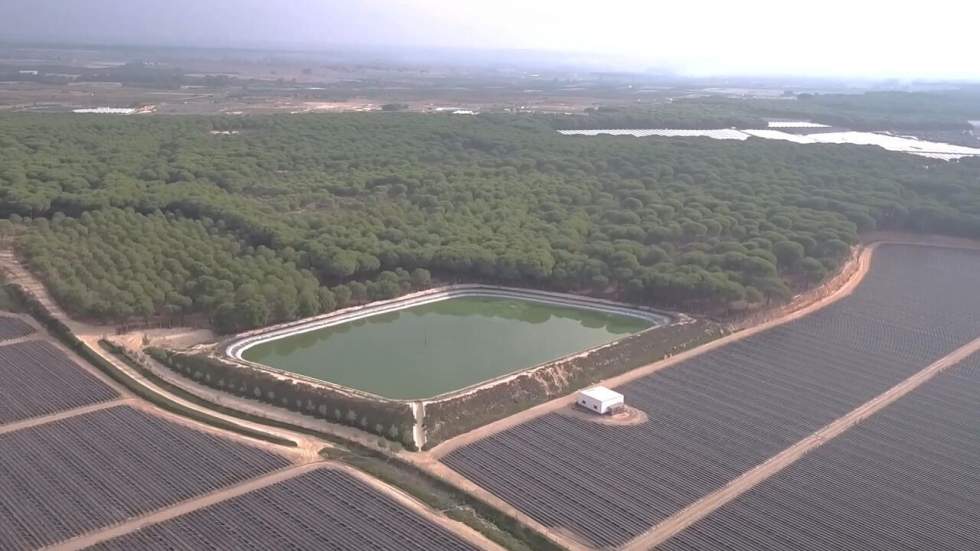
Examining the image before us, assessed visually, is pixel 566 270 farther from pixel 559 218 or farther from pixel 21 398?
pixel 21 398

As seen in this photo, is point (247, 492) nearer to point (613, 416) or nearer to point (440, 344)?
point (613, 416)

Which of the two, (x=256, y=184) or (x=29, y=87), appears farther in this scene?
(x=29, y=87)

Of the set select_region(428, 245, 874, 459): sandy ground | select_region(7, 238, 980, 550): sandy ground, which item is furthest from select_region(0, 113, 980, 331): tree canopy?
select_region(428, 245, 874, 459): sandy ground

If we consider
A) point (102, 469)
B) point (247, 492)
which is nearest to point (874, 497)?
point (247, 492)

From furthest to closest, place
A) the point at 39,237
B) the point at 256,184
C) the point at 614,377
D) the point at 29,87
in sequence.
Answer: the point at 29,87, the point at 256,184, the point at 39,237, the point at 614,377

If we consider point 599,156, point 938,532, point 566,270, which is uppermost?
point 599,156

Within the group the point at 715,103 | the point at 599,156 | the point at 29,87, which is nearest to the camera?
the point at 599,156

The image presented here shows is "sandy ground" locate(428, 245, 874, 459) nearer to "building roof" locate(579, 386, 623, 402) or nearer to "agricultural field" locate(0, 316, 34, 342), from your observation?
"building roof" locate(579, 386, 623, 402)

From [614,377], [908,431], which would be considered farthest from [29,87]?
[908,431]
